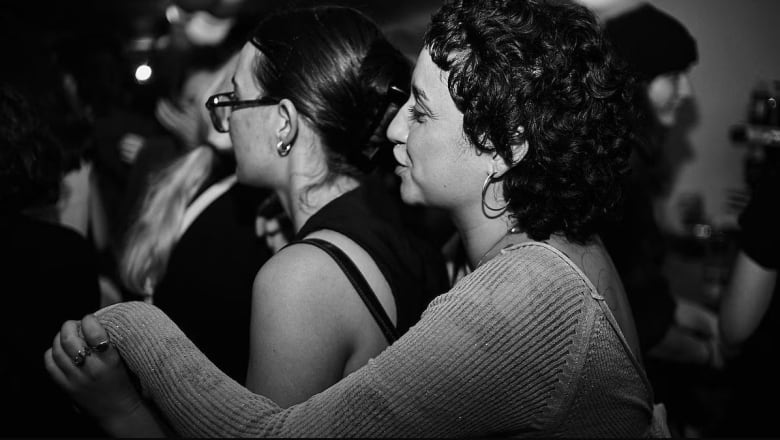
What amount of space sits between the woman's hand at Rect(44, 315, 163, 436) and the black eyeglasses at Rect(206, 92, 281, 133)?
0.68m

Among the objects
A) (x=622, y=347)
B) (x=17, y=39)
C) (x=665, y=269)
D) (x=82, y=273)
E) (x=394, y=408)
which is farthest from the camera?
(x=665, y=269)

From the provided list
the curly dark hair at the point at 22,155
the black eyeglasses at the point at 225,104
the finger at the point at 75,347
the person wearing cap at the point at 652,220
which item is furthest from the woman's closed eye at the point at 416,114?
the curly dark hair at the point at 22,155

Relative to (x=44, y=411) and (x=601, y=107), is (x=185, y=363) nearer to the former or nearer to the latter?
(x=44, y=411)

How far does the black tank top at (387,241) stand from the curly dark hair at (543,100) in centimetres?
33

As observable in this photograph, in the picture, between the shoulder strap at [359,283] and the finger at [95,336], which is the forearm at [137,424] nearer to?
the finger at [95,336]

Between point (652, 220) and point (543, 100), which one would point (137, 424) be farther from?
point (652, 220)

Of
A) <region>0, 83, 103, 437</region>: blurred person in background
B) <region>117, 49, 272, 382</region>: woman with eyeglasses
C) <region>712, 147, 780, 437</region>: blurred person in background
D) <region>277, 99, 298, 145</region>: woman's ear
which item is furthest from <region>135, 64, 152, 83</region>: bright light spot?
<region>712, 147, 780, 437</region>: blurred person in background

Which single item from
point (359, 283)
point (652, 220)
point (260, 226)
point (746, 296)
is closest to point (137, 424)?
point (359, 283)

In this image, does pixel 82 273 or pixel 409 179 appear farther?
pixel 82 273

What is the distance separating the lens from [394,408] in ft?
3.09

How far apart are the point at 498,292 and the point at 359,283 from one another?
359mm

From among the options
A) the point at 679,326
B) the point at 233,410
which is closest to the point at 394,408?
the point at 233,410

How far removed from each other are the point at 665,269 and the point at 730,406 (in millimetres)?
2024

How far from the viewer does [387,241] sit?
1.38 m
